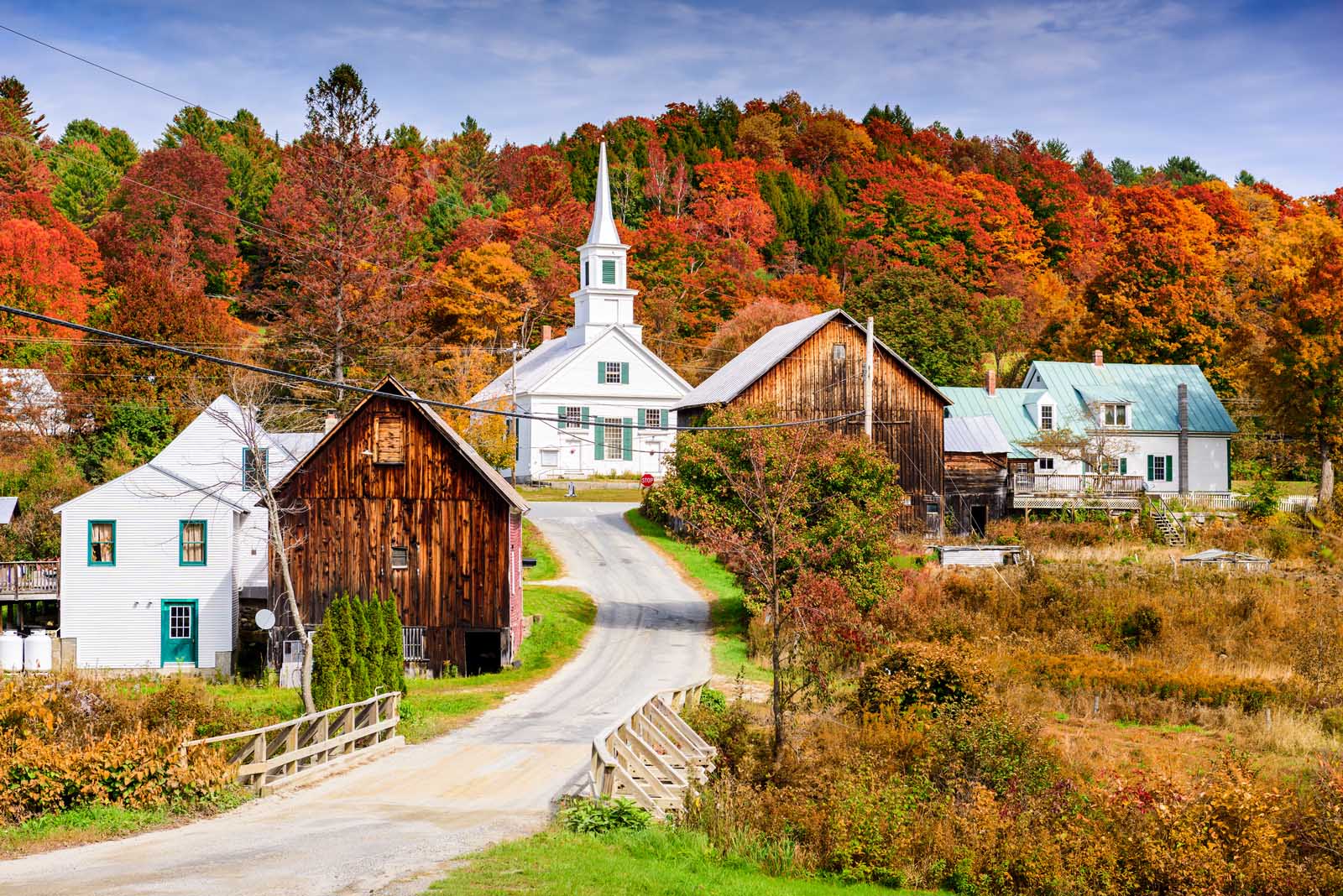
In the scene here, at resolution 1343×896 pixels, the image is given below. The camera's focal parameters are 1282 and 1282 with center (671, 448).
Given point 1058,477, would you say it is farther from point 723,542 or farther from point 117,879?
point 117,879

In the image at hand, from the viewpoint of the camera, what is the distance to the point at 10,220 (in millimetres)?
66625

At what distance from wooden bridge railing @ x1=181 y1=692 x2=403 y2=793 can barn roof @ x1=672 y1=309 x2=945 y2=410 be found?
25.7 meters

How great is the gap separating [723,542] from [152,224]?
73.5m

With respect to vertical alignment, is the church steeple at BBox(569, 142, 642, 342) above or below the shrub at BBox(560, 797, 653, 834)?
above

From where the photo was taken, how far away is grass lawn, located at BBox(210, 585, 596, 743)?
27.0 m

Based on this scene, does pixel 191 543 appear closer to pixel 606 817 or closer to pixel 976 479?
pixel 606 817

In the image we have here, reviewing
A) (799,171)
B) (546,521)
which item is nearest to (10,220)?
(546,521)

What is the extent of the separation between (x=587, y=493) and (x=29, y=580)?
2559cm

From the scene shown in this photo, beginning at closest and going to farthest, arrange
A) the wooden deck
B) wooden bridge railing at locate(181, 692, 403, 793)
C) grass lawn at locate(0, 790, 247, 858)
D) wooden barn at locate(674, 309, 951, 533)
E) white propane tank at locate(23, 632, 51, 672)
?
1. grass lawn at locate(0, 790, 247, 858)
2. wooden bridge railing at locate(181, 692, 403, 793)
3. white propane tank at locate(23, 632, 51, 672)
4. the wooden deck
5. wooden barn at locate(674, 309, 951, 533)

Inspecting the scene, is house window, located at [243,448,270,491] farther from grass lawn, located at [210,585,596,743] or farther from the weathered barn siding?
grass lawn, located at [210,585,596,743]

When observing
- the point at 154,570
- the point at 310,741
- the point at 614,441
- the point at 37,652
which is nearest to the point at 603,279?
the point at 614,441

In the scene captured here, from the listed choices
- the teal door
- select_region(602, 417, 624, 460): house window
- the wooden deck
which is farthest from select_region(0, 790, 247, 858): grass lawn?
select_region(602, 417, 624, 460): house window

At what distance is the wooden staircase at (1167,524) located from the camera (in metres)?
45.7

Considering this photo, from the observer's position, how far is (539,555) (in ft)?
155
